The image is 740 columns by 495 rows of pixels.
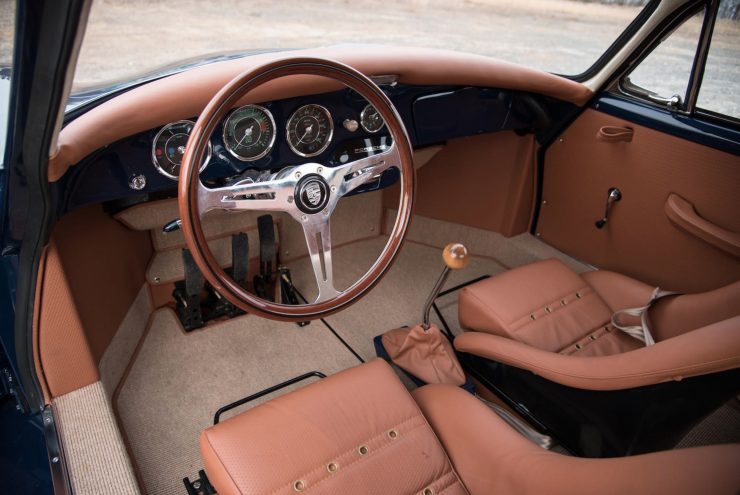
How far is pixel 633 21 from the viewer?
185cm

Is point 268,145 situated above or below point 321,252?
above

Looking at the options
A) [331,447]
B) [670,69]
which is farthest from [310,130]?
[670,69]

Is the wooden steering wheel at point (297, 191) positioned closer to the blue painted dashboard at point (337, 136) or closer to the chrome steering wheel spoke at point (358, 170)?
the chrome steering wheel spoke at point (358, 170)

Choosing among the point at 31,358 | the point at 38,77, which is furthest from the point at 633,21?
the point at 31,358

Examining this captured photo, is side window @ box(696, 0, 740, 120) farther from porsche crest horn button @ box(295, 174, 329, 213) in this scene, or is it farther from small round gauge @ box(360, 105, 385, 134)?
porsche crest horn button @ box(295, 174, 329, 213)

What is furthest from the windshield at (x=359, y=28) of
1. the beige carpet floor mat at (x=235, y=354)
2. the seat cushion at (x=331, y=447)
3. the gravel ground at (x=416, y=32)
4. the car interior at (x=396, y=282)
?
the seat cushion at (x=331, y=447)

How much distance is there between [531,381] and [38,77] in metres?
1.26

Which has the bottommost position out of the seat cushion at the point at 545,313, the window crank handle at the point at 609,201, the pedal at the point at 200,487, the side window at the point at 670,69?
the pedal at the point at 200,487

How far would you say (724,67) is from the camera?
171cm

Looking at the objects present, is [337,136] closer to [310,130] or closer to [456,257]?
[310,130]

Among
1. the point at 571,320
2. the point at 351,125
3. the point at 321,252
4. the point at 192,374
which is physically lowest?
the point at 192,374

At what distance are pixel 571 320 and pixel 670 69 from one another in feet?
3.26

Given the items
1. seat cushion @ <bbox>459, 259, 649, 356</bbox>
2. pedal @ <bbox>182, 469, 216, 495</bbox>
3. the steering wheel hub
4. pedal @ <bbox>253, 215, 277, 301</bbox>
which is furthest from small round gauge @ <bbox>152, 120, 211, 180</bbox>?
seat cushion @ <bbox>459, 259, 649, 356</bbox>

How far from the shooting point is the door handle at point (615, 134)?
6.26 ft
